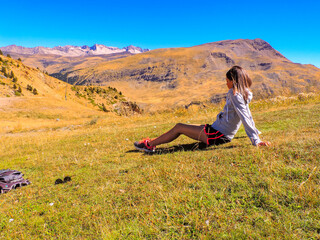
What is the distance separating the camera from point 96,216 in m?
2.57

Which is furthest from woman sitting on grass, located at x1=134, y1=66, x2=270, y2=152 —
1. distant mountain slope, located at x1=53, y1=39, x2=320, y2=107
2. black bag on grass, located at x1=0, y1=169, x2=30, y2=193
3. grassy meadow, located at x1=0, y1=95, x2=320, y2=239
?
distant mountain slope, located at x1=53, y1=39, x2=320, y2=107

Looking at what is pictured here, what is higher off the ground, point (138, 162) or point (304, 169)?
point (304, 169)

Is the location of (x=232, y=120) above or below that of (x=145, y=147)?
above

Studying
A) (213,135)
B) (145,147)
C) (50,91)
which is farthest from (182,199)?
(50,91)

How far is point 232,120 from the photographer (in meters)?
4.31

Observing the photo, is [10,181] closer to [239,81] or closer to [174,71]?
[239,81]

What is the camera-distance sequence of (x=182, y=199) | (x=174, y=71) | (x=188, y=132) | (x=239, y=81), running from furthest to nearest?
(x=174, y=71)
(x=188, y=132)
(x=239, y=81)
(x=182, y=199)

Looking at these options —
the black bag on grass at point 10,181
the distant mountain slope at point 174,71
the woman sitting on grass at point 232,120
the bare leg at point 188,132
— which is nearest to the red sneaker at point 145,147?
the woman sitting on grass at point 232,120

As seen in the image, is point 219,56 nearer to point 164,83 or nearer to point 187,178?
point 164,83

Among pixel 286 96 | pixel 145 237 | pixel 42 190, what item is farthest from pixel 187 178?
pixel 286 96

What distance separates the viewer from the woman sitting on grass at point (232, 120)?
12.8ft

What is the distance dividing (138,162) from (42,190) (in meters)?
1.87

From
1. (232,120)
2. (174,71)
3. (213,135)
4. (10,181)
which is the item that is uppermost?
(174,71)

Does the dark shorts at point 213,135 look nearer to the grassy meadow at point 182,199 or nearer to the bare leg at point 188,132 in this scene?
the bare leg at point 188,132
